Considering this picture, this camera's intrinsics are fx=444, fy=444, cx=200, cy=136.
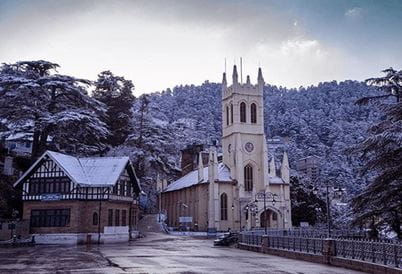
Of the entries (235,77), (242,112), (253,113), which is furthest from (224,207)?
(235,77)

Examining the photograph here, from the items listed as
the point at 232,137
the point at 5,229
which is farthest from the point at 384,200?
the point at 232,137

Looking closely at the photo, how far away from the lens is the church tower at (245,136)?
2422 inches

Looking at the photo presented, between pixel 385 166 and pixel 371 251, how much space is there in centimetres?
543

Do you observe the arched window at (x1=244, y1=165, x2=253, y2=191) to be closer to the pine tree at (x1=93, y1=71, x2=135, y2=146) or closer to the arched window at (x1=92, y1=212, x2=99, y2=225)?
the pine tree at (x1=93, y1=71, x2=135, y2=146)

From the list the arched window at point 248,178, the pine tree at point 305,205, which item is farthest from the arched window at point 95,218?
the pine tree at point 305,205

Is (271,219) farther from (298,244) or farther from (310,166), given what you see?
(310,166)

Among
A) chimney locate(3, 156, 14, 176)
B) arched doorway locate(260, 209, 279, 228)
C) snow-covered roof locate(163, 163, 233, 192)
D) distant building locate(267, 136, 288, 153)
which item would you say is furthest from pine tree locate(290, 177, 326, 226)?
distant building locate(267, 136, 288, 153)

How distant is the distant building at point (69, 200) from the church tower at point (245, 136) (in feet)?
77.4

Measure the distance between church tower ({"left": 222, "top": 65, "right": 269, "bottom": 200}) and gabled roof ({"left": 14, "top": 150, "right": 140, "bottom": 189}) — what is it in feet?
72.2

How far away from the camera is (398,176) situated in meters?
20.8

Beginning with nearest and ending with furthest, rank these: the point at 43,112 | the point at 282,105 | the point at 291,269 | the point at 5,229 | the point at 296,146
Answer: the point at 291,269
the point at 5,229
the point at 43,112
the point at 296,146
the point at 282,105

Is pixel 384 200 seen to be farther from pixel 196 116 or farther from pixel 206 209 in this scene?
pixel 196 116

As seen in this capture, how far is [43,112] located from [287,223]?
34.3 meters

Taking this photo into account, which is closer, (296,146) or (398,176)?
(398,176)
